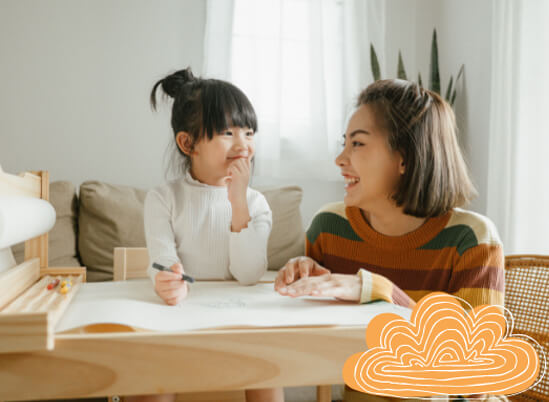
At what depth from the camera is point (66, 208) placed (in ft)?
5.97

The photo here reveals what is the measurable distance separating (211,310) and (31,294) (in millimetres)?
300

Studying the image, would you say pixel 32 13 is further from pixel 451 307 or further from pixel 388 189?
pixel 451 307

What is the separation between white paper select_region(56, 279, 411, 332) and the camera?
1.54 feet

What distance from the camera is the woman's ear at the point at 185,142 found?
3.14 feet

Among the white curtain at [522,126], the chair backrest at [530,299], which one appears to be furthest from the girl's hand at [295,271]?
the white curtain at [522,126]

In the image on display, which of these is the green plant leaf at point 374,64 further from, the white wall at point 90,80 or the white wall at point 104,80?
the white wall at point 90,80

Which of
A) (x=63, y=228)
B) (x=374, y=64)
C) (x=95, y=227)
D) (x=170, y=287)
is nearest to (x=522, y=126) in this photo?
(x=374, y=64)

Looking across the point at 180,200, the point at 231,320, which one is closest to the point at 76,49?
the point at 180,200

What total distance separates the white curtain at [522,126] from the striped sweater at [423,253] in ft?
3.04

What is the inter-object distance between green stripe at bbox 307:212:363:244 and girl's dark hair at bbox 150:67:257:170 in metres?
0.27

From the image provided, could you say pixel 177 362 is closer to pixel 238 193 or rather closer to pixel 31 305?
pixel 31 305

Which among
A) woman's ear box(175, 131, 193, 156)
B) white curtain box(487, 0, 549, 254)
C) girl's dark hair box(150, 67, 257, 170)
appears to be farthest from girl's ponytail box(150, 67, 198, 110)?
white curtain box(487, 0, 549, 254)

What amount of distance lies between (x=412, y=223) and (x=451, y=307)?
20.5 inches

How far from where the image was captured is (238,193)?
2.73 ft
